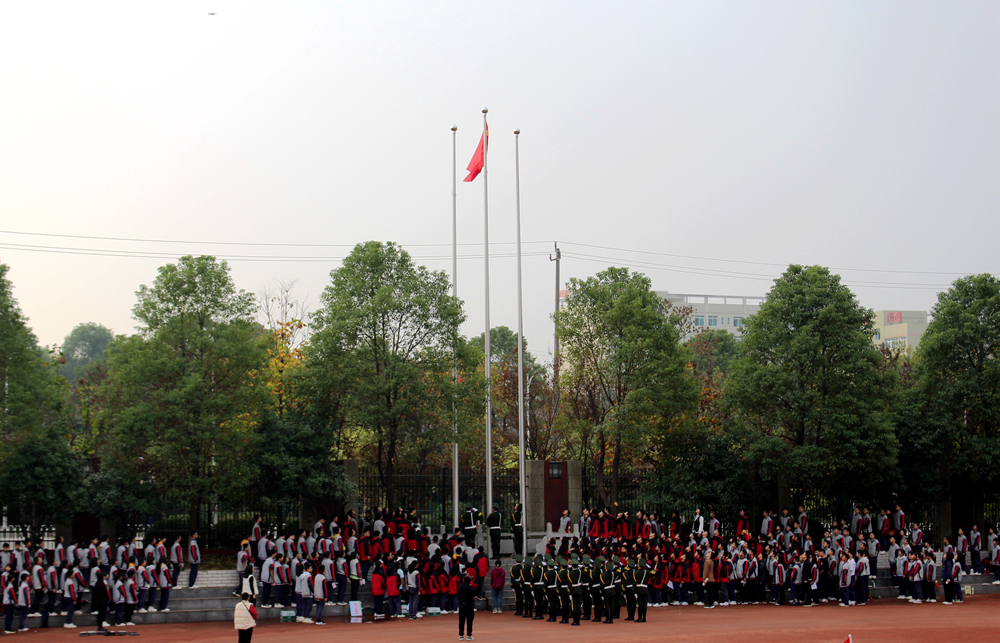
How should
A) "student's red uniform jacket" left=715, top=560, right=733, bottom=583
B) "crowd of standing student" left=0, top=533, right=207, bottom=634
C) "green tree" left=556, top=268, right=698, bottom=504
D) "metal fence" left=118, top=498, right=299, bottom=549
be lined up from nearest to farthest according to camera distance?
"crowd of standing student" left=0, top=533, right=207, bottom=634, "student's red uniform jacket" left=715, top=560, right=733, bottom=583, "metal fence" left=118, top=498, right=299, bottom=549, "green tree" left=556, top=268, right=698, bottom=504

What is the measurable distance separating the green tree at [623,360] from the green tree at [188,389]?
9642 mm

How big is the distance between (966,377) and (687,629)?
1459cm

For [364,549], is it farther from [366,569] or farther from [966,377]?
[966,377]

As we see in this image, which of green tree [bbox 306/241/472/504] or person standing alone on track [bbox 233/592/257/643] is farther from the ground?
green tree [bbox 306/241/472/504]

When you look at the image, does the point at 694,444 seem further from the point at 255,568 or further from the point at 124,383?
the point at 124,383

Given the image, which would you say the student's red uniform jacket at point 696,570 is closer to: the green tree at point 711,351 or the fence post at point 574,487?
the fence post at point 574,487

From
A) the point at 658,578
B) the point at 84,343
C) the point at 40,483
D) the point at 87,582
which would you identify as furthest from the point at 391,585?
the point at 84,343

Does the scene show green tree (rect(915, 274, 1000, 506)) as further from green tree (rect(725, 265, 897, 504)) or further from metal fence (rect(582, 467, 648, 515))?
metal fence (rect(582, 467, 648, 515))

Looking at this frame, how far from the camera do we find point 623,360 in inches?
1029

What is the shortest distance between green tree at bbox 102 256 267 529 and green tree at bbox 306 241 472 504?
6.53 ft

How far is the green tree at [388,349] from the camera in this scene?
2303 cm

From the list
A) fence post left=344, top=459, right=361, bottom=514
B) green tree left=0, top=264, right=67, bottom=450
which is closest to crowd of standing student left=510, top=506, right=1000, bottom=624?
fence post left=344, top=459, right=361, bottom=514

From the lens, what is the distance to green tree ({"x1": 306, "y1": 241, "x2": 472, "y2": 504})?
2303 centimetres

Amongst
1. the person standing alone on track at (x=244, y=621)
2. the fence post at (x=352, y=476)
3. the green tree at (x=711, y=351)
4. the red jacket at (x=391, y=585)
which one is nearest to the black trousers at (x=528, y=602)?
the red jacket at (x=391, y=585)
